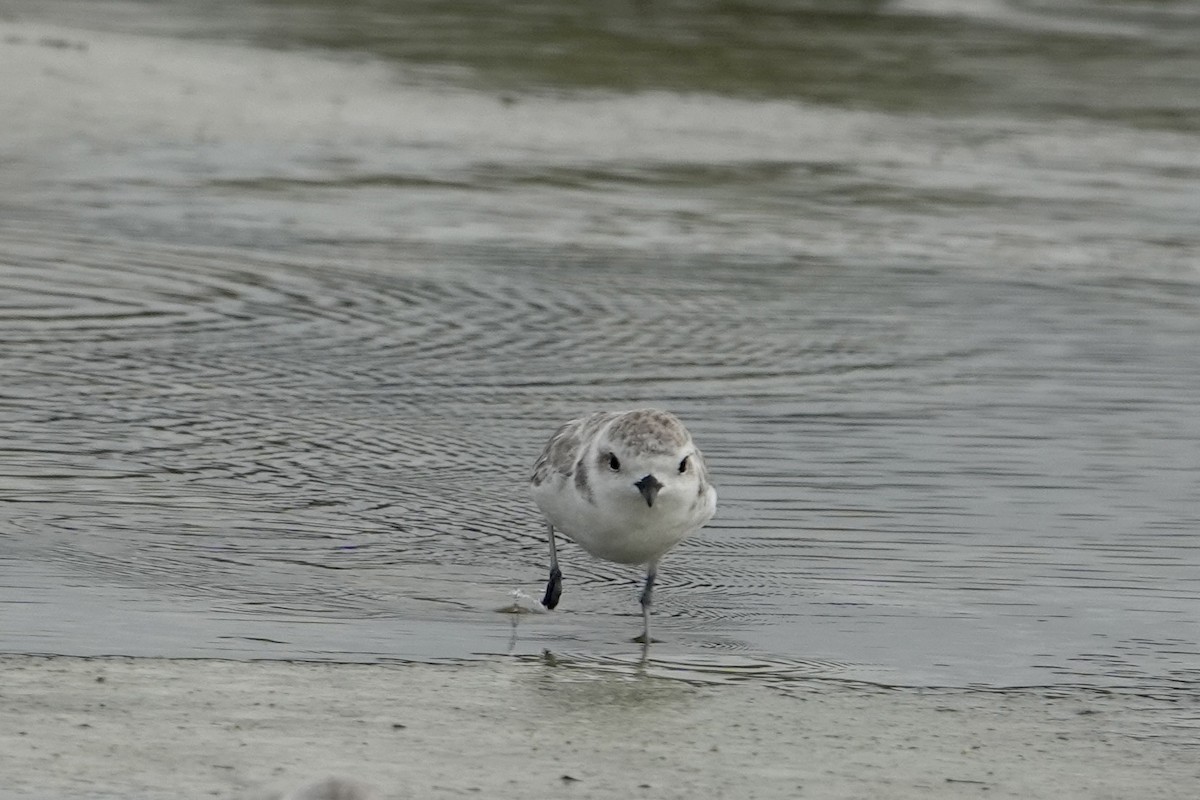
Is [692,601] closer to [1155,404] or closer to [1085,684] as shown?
[1085,684]

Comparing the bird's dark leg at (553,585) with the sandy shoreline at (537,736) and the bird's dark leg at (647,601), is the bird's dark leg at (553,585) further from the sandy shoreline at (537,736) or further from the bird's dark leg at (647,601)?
the sandy shoreline at (537,736)

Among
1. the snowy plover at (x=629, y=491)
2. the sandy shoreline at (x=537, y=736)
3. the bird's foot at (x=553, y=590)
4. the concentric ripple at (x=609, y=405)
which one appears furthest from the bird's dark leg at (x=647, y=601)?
the sandy shoreline at (x=537, y=736)

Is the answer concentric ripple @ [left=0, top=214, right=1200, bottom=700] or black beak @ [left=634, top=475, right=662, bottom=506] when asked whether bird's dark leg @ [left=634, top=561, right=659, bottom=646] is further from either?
black beak @ [left=634, top=475, right=662, bottom=506]

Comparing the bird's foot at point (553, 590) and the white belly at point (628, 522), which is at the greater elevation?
the white belly at point (628, 522)

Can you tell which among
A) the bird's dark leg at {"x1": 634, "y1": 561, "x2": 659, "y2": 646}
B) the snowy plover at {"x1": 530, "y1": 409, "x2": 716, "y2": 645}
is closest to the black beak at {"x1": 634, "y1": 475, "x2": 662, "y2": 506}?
the snowy plover at {"x1": 530, "y1": 409, "x2": 716, "y2": 645}

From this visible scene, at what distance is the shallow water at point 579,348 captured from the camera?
8406 mm

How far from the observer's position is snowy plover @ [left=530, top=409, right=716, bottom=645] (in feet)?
25.6

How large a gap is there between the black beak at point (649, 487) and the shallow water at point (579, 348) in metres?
0.55

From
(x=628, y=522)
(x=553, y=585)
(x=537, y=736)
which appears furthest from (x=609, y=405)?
(x=537, y=736)

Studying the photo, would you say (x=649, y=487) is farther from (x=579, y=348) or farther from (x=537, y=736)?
(x=579, y=348)

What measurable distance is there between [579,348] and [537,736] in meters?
6.18

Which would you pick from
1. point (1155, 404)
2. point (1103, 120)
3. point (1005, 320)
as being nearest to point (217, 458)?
point (1155, 404)

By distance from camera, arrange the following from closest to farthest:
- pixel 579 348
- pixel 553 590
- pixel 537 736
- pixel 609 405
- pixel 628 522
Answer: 1. pixel 537 736
2. pixel 628 522
3. pixel 553 590
4. pixel 609 405
5. pixel 579 348

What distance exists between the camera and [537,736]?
22.4 feet
